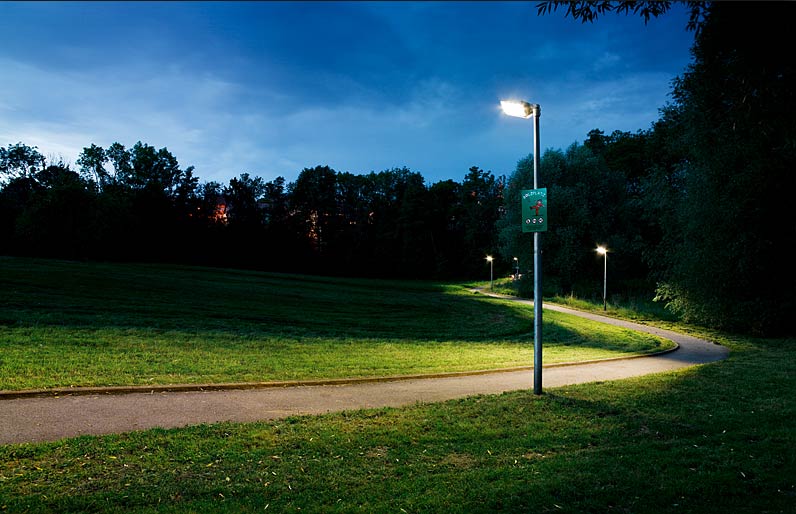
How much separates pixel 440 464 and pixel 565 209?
126 ft

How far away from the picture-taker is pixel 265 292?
27359mm

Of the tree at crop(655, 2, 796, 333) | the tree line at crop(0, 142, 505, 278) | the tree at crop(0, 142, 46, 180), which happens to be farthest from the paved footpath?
the tree at crop(0, 142, 46, 180)

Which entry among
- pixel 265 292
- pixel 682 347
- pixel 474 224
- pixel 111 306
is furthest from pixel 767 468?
pixel 474 224

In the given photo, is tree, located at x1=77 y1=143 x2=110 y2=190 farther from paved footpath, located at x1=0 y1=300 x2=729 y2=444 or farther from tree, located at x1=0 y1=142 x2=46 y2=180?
paved footpath, located at x1=0 y1=300 x2=729 y2=444

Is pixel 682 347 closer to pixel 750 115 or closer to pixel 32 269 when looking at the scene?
pixel 750 115

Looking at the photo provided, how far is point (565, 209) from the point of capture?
1596 inches

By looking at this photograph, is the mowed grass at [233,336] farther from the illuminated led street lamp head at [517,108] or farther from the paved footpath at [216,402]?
the illuminated led street lamp head at [517,108]

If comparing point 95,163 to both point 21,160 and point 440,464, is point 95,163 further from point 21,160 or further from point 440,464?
point 440,464

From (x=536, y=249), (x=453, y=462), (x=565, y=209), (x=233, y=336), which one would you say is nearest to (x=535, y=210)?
(x=536, y=249)

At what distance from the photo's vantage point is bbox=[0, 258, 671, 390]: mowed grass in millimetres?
9812

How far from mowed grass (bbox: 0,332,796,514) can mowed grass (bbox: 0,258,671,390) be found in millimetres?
3587

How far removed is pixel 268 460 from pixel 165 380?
472cm

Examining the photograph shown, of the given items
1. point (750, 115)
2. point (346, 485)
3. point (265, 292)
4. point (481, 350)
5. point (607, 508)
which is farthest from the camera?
point (265, 292)

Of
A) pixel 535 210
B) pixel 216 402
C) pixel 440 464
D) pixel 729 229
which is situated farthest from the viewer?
pixel 729 229
